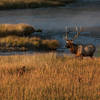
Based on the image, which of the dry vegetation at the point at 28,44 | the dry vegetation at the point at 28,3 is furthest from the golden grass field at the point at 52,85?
the dry vegetation at the point at 28,3

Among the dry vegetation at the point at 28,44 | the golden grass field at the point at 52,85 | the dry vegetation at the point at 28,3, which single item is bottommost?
the dry vegetation at the point at 28,44

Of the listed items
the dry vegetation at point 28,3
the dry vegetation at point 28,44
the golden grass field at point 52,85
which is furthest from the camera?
the dry vegetation at point 28,3

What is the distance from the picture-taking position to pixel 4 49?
81.6 feet

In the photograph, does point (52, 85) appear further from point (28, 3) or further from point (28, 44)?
point (28, 3)

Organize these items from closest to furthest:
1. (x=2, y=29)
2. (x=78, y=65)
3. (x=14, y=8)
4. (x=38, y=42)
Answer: (x=78, y=65), (x=38, y=42), (x=2, y=29), (x=14, y=8)

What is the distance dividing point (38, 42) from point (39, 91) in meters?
19.9

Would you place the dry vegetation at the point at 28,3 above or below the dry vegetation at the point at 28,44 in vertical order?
above

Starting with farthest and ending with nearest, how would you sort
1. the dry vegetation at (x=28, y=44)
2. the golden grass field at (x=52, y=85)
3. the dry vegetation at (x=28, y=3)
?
the dry vegetation at (x=28, y=3) < the dry vegetation at (x=28, y=44) < the golden grass field at (x=52, y=85)

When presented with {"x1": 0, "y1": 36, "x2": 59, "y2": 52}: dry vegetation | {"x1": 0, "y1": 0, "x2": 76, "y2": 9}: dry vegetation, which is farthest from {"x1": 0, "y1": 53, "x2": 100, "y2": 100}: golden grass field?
{"x1": 0, "y1": 0, "x2": 76, "y2": 9}: dry vegetation

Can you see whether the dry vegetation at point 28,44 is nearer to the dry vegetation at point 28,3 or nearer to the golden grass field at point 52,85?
the golden grass field at point 52,85

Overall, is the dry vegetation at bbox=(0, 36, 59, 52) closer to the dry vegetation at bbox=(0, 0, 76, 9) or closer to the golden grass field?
the golden grass field

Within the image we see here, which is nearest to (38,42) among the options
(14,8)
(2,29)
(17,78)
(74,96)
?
(2,29)

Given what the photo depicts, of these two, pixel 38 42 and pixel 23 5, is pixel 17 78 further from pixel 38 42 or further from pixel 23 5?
pixel 23 5

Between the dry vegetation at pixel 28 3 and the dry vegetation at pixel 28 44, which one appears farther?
the dry vegetation at pixel 28 3
